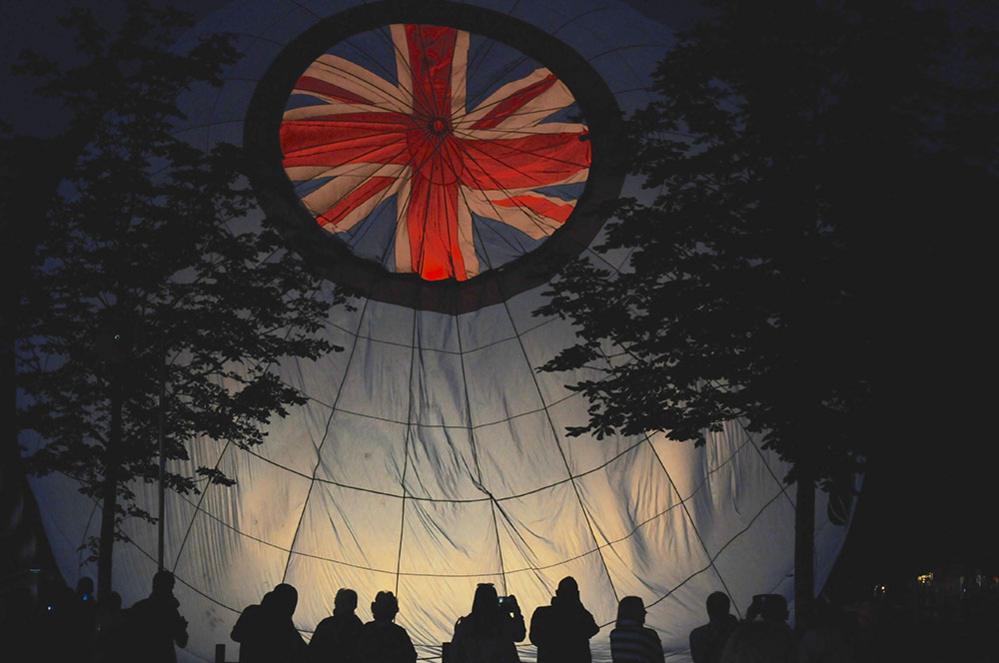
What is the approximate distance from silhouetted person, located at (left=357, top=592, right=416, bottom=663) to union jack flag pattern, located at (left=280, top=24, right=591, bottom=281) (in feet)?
32.7

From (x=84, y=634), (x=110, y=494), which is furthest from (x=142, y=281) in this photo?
(x=84, y=634)

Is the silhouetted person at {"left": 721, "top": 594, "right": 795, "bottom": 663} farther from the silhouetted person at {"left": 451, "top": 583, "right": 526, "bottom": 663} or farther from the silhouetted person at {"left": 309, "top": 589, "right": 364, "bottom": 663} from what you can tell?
the silhouetted person at {"left": 309, "top": 589, "right": 364, "bottom": 663}

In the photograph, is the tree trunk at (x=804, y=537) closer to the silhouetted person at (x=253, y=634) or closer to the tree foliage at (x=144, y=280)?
the tree foliage at (x=144, y=280)

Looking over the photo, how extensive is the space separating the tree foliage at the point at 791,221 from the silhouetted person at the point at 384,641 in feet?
20.2

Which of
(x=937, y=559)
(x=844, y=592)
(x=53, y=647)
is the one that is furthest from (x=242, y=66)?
(x=937, y=559)

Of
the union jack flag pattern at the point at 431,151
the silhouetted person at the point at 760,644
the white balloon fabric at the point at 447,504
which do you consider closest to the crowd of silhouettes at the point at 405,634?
the silhouetted person at the point at 760,644

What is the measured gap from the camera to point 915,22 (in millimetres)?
13219

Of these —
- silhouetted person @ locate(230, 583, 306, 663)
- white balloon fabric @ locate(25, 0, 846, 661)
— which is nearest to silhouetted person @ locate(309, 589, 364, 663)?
silhouetted person @ locate(230, 583, 306, 663)

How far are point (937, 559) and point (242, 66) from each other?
63.5ft

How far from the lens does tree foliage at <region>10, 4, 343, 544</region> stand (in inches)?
576

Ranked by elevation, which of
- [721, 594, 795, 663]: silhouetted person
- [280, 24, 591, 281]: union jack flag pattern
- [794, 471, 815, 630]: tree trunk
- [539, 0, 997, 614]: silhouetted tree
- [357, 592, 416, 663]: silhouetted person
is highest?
[280, 24, 591, 281]: union jack flag pattern

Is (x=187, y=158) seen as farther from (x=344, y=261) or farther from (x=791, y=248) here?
(x=791, y=248)

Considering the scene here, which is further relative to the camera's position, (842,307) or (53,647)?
(842,307)

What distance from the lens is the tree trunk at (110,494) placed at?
1372 centimetres
